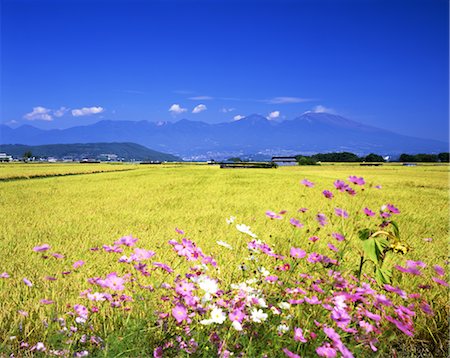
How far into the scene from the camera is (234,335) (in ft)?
8.19

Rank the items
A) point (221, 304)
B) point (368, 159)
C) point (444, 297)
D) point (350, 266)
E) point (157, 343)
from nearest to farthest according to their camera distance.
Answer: point (221, 304)
point (157, 343)
point (444, 297)
point (350, 266)
point (368, 159)

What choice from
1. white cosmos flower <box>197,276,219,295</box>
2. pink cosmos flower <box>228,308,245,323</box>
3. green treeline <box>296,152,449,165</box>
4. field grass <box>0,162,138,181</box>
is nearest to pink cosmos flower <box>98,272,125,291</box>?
white cosmos flower <box>197,276,219,295</box>

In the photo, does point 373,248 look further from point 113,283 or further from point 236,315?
point 113,283

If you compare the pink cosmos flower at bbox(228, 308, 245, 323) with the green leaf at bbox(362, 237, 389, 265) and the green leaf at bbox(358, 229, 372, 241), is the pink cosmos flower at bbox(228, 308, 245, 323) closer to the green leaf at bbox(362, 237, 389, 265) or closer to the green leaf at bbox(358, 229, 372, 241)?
the green leaf at bbox(362, 237, 389, 265)

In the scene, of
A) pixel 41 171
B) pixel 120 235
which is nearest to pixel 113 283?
pixel 120 235

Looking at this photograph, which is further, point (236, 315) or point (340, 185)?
point (340, 185)

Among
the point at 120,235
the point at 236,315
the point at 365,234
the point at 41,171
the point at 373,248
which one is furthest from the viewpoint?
the point at 41,171

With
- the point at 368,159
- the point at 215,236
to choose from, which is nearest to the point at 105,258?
the point at 215,236

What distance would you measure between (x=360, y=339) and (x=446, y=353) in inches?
35.3

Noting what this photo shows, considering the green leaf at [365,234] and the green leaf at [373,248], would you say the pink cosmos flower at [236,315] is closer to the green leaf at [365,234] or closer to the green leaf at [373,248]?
the green leaf at [373,248]

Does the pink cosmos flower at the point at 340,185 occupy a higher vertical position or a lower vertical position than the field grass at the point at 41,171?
higher

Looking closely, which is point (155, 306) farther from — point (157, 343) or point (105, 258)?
point (105, 258)

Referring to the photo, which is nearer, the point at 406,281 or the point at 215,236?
the point at 406,281

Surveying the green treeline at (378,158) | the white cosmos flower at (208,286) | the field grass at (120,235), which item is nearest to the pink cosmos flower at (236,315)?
the white cosmos flower at (208,286)
